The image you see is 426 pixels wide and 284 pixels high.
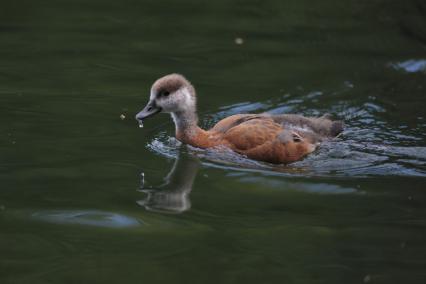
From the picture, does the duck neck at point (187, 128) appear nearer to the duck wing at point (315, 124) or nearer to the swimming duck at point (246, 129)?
the swimming duck at point (246, 129)

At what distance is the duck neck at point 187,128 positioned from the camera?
8992 mm

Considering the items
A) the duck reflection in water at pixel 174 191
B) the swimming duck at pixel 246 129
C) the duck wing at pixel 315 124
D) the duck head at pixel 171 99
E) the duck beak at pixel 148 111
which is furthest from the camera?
the duck wing at pixel 315 124

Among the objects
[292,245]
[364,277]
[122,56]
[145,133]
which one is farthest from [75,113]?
[364,277]

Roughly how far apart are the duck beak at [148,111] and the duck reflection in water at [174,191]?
2.02 feet

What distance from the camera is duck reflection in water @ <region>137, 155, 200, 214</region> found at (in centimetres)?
716

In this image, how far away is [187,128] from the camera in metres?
9.11

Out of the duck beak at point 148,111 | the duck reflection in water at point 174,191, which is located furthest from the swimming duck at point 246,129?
the duck reflection in water at point 174,191

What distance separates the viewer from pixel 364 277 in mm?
5824

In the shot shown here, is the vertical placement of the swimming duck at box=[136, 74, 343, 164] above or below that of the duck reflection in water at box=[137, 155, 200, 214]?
above

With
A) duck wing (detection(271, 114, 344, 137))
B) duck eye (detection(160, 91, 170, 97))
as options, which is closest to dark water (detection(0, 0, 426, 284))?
duck wing (detection(271, 114, 344, 137))

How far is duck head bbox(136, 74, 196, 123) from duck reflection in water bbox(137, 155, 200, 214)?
0.69 metres

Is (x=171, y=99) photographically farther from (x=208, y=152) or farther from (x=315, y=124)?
(x=315, y=124)

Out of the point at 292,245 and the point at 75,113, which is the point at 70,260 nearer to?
the point at 292,245

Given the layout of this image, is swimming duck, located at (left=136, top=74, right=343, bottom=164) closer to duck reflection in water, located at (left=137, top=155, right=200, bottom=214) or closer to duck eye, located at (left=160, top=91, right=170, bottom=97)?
duck eye, located at (left=160, top=91, right=170, bottom=97)
